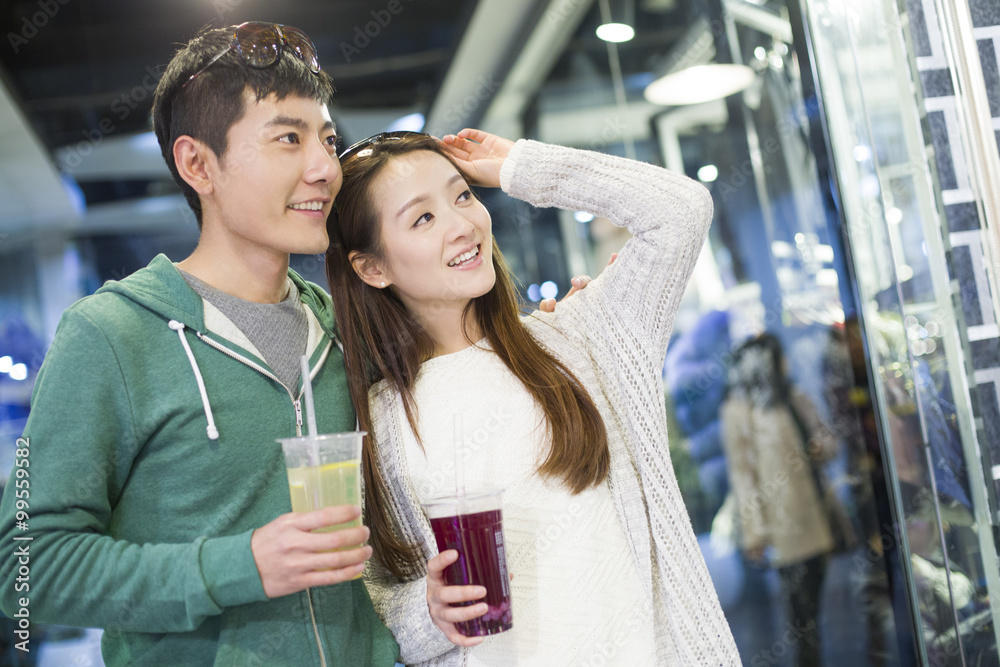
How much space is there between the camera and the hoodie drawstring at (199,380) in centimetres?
122

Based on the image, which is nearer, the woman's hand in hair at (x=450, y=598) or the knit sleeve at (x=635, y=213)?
the woman's hand in hair at (x=450, y=598)

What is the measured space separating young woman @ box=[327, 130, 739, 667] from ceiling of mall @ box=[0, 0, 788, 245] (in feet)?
9.10

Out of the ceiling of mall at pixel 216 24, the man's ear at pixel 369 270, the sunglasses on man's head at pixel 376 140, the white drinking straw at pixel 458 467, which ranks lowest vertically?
the white drinking straw at pixel 458 467

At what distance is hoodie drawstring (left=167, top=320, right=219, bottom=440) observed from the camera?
1225 millimetres

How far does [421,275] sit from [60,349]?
0.65 meters

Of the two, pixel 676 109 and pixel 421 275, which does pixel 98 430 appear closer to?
pixel 421 275

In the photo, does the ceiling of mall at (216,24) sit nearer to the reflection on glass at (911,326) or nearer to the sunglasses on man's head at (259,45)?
the reflection on glass at (911,326)

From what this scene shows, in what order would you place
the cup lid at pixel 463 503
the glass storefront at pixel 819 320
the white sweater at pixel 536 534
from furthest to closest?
1. the glass storefront at pixel 819 320
2. the white sweater at pixel 536 534
3. the cup lid at pixel 463 503

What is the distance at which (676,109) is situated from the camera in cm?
419

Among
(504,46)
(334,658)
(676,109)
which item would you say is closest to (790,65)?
(676,109)

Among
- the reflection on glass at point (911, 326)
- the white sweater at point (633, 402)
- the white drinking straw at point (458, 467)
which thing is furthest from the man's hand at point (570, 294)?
the reflection on glass at point (911, 326)

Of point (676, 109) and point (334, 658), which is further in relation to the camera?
point (676, 109)

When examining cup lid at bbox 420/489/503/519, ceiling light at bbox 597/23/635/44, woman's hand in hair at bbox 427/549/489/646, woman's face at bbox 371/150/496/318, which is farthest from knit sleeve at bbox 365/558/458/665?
ceiling light at bbox 597/23/635/44

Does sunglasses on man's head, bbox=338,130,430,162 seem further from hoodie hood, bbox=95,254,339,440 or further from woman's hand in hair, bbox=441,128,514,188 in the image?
hoodie hood, bbox=95,254,339,440
